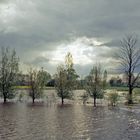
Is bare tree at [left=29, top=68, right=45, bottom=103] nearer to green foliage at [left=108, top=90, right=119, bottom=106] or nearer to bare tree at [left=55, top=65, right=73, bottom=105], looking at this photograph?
bare tree at [left=55, top=65, right=73, bottom=105]

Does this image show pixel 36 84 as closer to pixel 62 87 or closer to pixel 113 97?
pixel 62 87

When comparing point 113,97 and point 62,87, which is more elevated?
point 62,87

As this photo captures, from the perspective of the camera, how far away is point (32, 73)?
243ft

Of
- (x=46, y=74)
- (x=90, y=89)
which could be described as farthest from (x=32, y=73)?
(x=90, y=89)

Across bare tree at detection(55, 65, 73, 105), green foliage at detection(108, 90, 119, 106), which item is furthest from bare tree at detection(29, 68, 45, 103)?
green foliage at detection(108, 90, 119, 106)

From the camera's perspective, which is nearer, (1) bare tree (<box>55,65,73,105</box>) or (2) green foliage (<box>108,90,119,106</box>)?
(2) green foliage (<box>108,90,119,106</box>)

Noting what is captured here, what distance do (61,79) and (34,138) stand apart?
→ 46.2m

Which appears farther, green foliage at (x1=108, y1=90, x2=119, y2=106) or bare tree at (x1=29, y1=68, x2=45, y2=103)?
bare tree at (x1=29, y1=68, x2=45, y2=103)

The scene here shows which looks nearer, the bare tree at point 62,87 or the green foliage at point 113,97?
the green foliage at point 113,97

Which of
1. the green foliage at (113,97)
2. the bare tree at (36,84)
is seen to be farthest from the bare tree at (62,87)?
the green foliage at (113,97)

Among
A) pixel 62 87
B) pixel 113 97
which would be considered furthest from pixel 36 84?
pixel 113 97

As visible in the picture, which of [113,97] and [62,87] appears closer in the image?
[113,97]

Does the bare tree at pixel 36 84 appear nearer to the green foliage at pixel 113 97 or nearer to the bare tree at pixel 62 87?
the bare tree at pixel 62 87

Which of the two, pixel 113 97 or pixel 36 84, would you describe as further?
pixel 36 84
